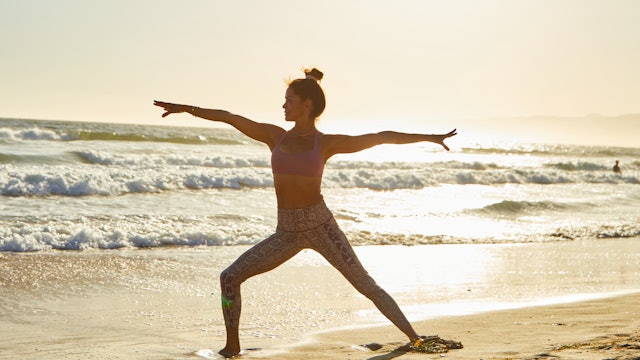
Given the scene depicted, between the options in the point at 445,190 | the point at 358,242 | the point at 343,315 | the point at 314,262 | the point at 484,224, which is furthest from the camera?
the point at 445,190

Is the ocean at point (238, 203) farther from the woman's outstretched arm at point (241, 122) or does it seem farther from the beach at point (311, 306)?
the woman's outstretched arm at point (241, 122)

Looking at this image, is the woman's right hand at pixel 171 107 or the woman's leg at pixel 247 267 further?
the woman's leg at pixel 247 267

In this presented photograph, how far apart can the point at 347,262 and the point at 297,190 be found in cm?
64

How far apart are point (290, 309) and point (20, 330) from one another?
104 inches

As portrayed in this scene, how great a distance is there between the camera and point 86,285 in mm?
9352

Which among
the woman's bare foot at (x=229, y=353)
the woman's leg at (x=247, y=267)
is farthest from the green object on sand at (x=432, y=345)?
the woman's bare foot at (x=229, y=353)

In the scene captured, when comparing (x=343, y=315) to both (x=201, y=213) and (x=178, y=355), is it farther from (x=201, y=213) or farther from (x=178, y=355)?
(x=201, y=213)

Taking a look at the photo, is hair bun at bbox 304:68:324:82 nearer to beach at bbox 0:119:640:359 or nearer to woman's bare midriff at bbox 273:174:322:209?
woman's bare midriff at bbox 273:174:322:209

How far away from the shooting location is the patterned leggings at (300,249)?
5766 millimetres

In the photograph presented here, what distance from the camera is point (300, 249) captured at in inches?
230

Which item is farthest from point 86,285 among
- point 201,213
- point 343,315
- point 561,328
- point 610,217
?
point 610,217

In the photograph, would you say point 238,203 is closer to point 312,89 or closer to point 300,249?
point 300,249

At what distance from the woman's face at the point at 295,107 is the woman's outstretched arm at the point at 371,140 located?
24 centimetres

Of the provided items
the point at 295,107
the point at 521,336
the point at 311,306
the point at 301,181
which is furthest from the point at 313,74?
the point at 311,306
